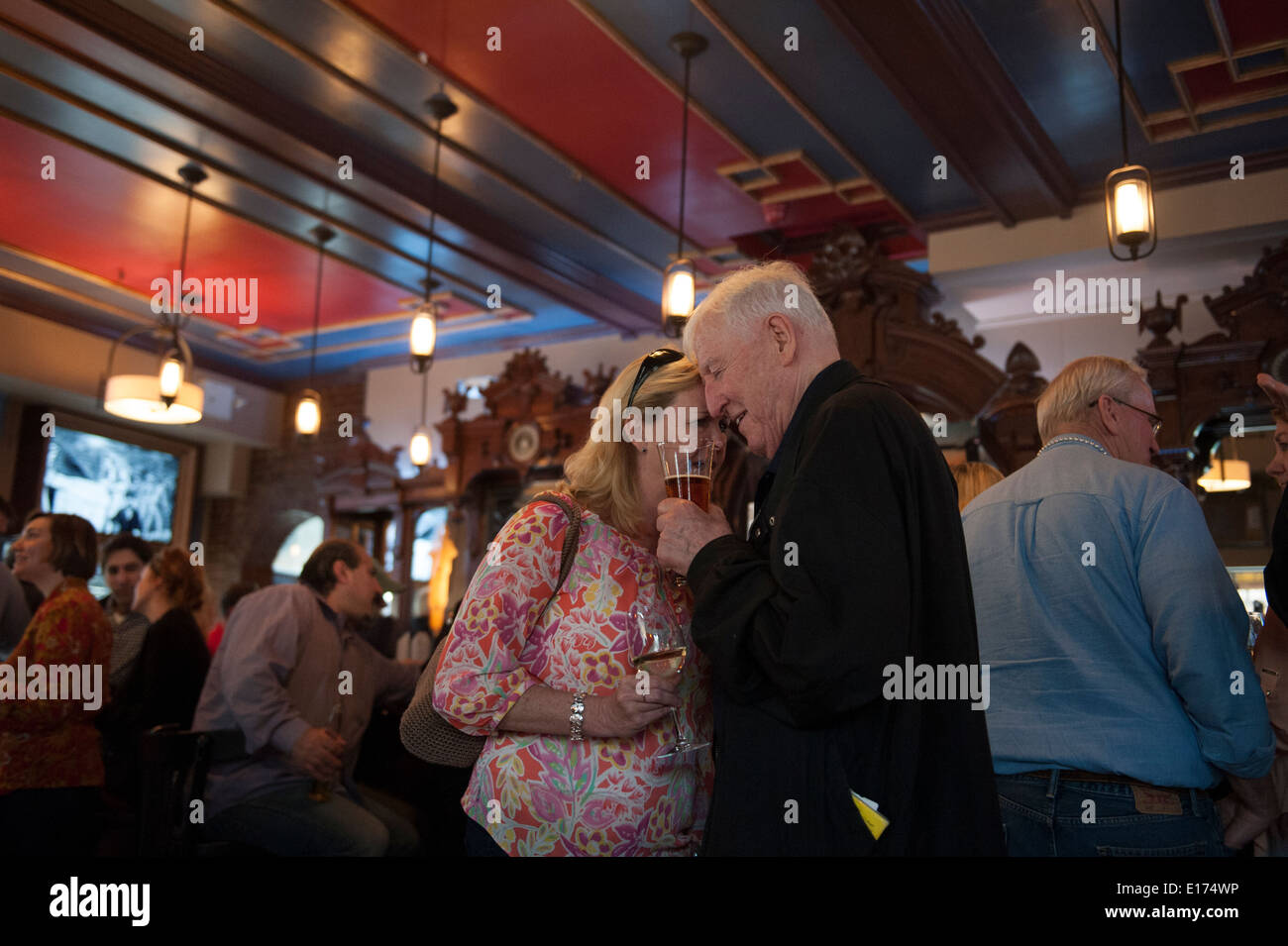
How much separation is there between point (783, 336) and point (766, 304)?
58mm

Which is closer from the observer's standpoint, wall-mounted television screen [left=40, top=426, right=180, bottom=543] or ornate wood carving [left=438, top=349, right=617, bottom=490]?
ornate wood carving [left=438, top=349, right=617, bottom=490]

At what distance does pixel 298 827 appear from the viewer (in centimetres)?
339

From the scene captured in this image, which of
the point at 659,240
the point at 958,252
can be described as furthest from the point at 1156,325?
the point at 659,240

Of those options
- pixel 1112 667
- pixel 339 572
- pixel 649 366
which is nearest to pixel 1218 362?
pixel 1112 667

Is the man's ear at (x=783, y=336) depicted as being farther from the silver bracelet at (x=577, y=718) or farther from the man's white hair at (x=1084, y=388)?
the man's white hair at (x=1084, y=388)

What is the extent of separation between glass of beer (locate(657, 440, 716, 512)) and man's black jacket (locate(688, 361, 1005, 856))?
0.79 ft

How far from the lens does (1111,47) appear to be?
4.54 meters

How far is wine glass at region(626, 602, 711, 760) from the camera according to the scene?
4.96 ft

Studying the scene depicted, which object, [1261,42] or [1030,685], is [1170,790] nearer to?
[1030,685]

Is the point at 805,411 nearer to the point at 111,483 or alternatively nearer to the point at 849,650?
the point at 849,650

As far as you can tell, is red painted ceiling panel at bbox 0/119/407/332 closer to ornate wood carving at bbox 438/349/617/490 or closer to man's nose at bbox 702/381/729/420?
ornate wood carving at bbox 438/349/617/490

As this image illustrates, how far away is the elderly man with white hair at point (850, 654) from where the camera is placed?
1221 millimetres

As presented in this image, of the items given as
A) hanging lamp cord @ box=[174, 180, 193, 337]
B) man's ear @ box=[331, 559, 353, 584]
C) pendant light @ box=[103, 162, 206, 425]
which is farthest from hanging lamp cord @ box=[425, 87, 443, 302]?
man's ear @ box=[331, 559, 353, 584]

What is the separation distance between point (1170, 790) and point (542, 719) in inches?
42.4
